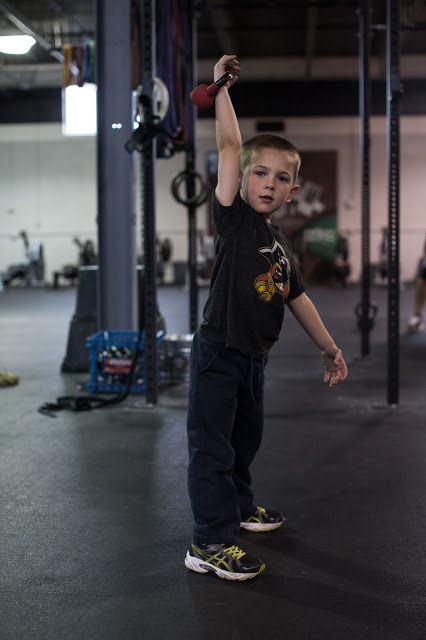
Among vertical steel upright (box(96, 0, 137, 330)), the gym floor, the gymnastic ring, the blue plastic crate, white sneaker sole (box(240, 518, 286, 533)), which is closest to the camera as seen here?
the gym floor

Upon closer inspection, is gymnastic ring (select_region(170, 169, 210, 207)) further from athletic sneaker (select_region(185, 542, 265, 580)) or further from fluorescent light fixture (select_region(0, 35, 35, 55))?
fluorescent light fixture (select_region(0, 35, 35, 55))

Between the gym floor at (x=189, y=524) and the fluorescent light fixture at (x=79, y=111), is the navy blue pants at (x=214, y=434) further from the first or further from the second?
the fluorescent light fixture at (x=79, y=111)

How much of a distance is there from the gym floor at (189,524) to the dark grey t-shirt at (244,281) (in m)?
0.61

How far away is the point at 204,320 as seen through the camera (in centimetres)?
213

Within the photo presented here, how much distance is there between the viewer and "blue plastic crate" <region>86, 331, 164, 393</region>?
450 cm

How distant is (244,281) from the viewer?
204cm

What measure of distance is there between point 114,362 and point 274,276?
2570 millimetres

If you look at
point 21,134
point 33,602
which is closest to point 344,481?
point 33,602

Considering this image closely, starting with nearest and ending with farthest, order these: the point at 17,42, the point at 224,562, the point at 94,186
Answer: the point at 224,562
the point at 17,42
the point at 94,186

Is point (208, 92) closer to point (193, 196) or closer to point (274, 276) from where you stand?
point (274, 276)

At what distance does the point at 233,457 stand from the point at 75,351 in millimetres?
3435

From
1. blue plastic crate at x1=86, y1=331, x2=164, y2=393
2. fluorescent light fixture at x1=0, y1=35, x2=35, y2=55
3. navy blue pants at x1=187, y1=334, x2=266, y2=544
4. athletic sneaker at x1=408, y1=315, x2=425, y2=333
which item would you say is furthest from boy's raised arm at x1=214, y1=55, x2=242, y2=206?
fluorescent light fixture at x1=0, y1=35, x2=35, y2=55

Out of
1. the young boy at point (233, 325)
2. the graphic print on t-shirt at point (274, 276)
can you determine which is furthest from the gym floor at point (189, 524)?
the graphic print on t-shirt at point (274, 276)

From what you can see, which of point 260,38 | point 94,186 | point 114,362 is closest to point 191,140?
point 114,362
